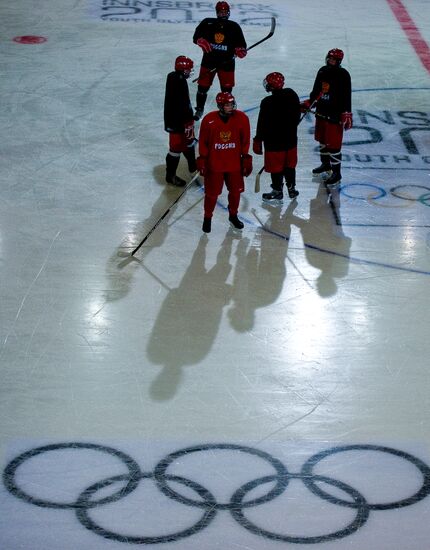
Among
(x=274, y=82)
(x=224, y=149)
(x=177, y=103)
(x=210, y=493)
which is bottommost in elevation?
(x=210, y=493)

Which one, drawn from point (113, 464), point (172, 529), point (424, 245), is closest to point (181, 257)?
point (424, 245)

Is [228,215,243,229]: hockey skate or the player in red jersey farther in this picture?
[228,215,243,229]: hockey skate

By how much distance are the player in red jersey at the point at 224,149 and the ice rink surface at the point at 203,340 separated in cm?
52

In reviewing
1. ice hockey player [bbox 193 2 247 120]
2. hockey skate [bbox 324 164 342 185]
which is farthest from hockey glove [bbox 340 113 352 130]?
ice hockey player [bbox 193 2 247 120]

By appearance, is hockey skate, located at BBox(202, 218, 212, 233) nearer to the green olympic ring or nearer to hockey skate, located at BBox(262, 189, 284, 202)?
hockey skate, located at BBox(262, 189, 284, 202)

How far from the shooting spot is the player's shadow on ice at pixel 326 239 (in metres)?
8.32

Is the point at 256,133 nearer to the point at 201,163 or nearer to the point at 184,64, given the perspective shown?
the point at 184,64

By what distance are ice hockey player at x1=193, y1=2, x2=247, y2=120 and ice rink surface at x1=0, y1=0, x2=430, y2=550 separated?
0.69m

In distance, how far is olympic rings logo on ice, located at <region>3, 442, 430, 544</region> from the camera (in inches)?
213

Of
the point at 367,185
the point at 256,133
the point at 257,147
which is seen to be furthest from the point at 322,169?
the point at 257,147

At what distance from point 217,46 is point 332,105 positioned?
2594mm

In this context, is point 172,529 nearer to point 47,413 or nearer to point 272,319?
point 47,413

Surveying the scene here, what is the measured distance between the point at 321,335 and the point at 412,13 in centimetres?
1201

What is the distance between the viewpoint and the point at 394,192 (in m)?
10.0
